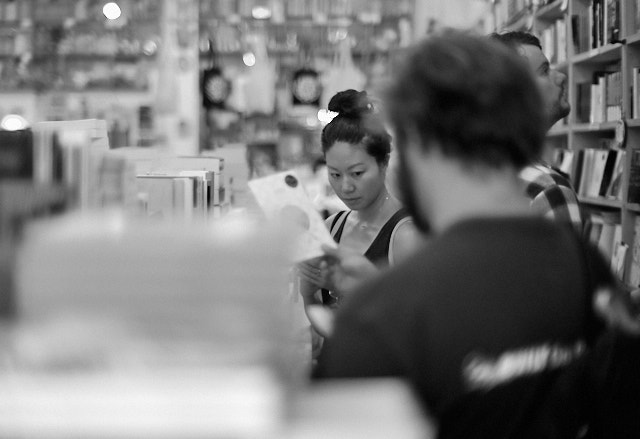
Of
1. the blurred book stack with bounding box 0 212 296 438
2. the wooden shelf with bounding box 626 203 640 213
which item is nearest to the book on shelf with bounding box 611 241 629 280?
the wooden shelf with bounding box 626 203 640 213

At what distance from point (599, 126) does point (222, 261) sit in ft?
12.6

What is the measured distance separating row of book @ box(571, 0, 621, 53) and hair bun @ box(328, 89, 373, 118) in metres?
1.89

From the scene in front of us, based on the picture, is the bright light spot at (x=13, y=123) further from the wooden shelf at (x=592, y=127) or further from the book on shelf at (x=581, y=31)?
the book on shelf at (x=581, y=31)

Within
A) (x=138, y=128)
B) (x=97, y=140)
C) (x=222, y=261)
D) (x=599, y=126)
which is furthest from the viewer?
(x=138, y=128)

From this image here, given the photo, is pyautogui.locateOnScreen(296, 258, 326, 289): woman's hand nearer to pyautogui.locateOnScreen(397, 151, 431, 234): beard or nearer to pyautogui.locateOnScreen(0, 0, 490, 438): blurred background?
pyautogui.locateOnScreen(0, 0, 490, 438): blurred background

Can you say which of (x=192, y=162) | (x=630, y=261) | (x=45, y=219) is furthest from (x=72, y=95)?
(x=45, y=219)

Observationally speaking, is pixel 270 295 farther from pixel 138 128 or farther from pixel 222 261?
pixel 138 128

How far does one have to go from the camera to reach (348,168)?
94.7 inches

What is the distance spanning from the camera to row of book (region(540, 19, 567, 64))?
16.2ft

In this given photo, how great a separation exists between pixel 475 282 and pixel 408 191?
0.58ft

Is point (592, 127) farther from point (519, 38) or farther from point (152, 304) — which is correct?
point (152, 304)

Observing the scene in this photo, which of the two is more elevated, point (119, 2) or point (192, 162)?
point (119, 2)

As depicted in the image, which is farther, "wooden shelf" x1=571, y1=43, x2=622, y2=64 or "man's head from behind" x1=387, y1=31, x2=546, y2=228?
"wooden shelf" x1=571, y1=43, x2=622, y2=64

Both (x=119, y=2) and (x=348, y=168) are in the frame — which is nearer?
(x=348, y=168)
